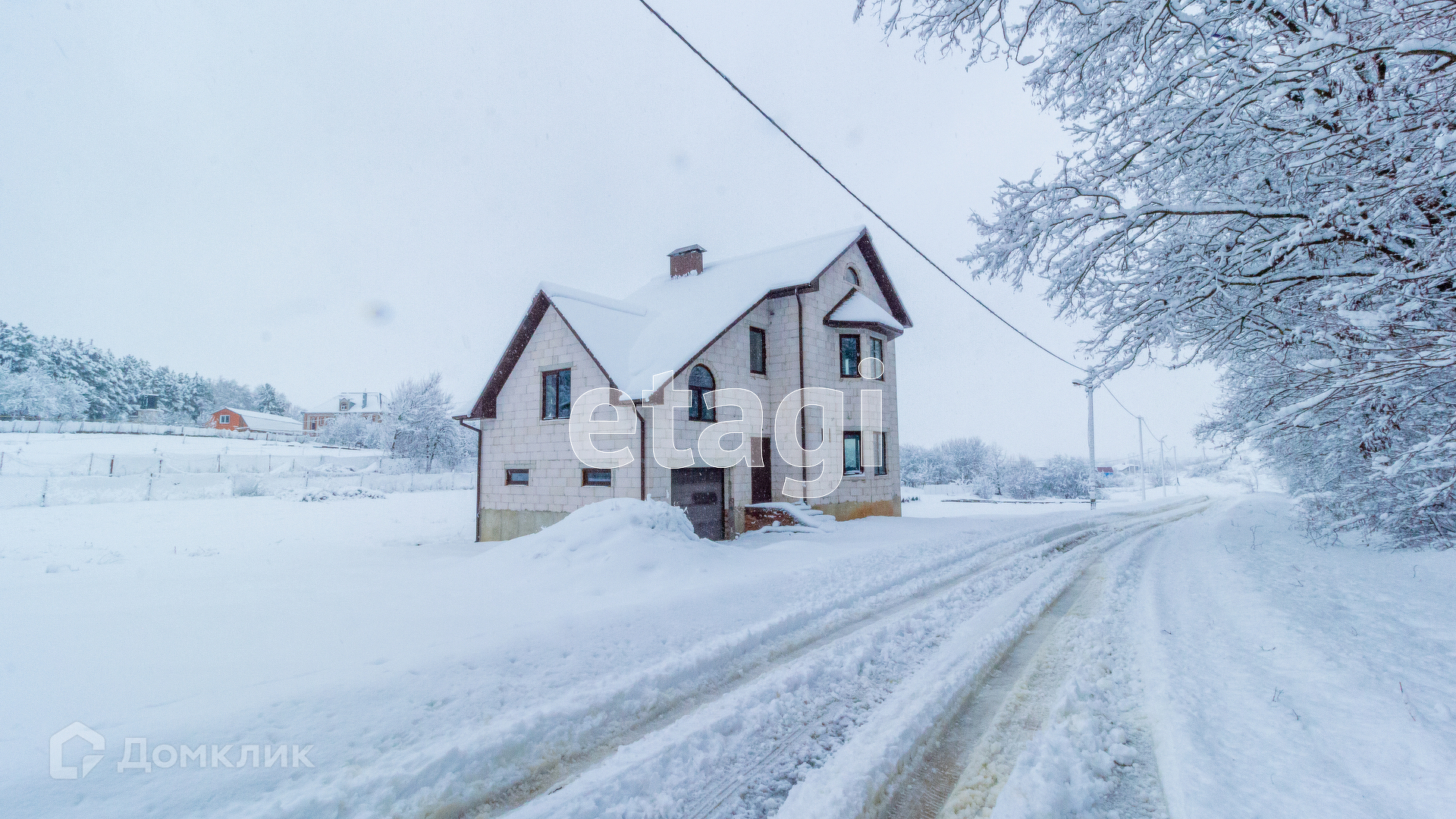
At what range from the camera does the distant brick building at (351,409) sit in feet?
280

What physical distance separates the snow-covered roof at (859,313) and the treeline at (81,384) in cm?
7504

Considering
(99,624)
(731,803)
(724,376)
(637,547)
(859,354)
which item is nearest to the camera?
(731,803)

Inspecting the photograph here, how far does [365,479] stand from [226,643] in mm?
33849

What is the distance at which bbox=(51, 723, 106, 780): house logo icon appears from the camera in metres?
3.29

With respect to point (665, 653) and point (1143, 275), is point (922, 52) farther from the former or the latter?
point (665, 653)

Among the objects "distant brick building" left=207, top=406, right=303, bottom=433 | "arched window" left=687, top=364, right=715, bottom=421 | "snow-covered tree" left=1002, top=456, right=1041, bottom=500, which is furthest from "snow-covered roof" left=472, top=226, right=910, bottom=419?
"distant brick building" left=207, top=406, right=303, bottom=433

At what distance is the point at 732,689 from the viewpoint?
4.79m

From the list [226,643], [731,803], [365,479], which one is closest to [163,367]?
[365,479]

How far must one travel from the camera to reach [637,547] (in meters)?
10.0

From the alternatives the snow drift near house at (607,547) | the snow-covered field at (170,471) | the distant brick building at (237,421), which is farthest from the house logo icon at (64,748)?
the distant brick building at (237,421)

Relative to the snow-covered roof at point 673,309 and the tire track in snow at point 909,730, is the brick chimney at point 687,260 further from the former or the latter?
the tire track in snow at point 909,730

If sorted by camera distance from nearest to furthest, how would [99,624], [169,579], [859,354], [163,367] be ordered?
[99,624] → [169,579] → [859,354] → [163,367]

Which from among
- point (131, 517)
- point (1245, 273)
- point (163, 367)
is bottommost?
point (131, 517)

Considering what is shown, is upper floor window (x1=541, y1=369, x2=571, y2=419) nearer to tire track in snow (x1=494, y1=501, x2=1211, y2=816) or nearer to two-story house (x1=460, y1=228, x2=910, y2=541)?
two-story house (x1=460, y1=228, x2=910, y2=541)
